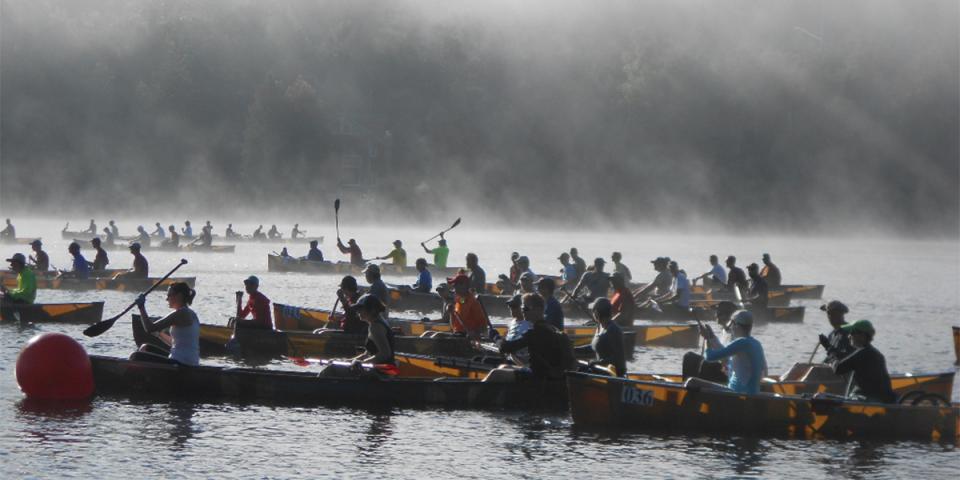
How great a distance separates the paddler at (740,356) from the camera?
17656mm

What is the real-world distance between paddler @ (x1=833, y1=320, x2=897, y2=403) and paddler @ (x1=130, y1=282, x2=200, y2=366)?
9.09 metres

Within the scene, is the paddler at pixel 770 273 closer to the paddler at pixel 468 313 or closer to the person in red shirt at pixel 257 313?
the paddler at pixel 468 313

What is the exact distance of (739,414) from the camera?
60.1 feet

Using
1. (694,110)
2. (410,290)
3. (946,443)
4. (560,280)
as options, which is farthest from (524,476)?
(694,110)

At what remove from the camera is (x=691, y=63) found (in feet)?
387

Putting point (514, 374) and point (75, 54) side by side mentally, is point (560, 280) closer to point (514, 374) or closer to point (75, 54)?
point (514, 374)

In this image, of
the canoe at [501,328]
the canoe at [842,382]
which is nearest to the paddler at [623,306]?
the canoe at [501,328]

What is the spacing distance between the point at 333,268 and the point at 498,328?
28875 millimetres

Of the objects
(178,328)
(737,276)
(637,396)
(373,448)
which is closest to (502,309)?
(737,276)

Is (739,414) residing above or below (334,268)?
below

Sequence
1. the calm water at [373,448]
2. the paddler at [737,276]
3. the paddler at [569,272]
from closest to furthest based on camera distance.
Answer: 1. the calm water at [373,448]
2. the paddler at [737,276]
3. the paddler at [569,272]

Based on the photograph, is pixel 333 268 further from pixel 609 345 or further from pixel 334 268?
pixel 609 345

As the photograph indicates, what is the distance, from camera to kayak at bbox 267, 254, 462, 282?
5241 centimetres

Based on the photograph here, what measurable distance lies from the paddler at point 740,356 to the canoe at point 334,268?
33792 mm
